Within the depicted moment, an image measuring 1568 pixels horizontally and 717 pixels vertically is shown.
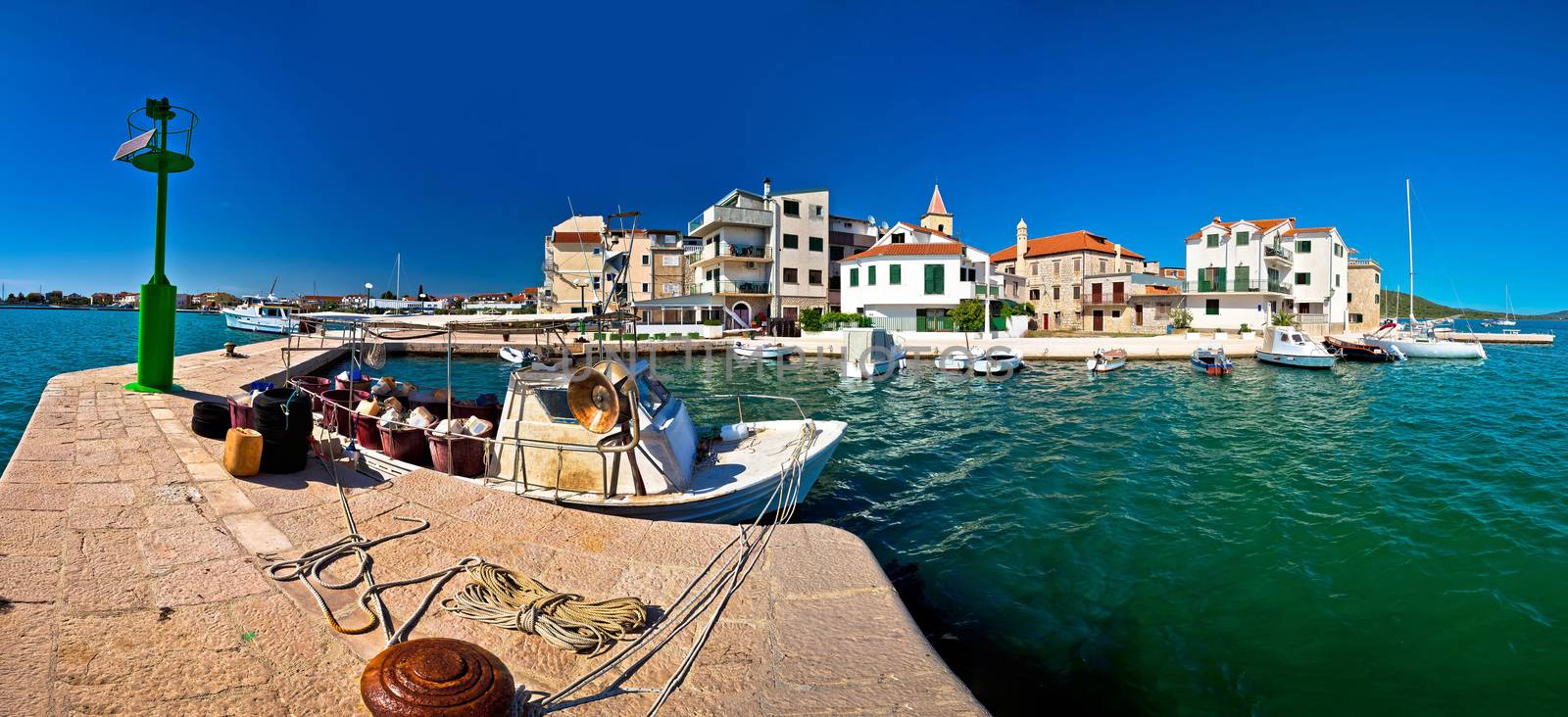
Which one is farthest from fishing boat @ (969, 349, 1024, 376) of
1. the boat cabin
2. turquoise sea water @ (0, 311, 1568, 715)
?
the boat cabin

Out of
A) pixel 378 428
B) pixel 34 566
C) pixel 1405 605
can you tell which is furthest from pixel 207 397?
pixel 1405 605

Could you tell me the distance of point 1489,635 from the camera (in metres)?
6.32

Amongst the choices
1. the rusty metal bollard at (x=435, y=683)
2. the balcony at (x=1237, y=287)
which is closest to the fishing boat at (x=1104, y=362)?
the balcony at (x=1237, y=287)

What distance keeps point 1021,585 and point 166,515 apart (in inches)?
331

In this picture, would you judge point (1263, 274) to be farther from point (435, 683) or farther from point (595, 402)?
point (435, 683)

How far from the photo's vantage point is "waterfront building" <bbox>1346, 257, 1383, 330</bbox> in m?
62.1

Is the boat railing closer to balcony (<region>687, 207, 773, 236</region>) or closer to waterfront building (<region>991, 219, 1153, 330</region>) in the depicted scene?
balcony (<region>687, 207, 773, 236</region>)

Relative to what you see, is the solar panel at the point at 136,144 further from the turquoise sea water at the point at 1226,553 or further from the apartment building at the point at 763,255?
the apartment building at the point at 763,255

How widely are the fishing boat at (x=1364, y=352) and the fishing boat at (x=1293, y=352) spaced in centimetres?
613

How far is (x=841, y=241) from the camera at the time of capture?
60.1 m

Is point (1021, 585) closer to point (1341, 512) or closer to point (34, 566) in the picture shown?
point (1341, 512)

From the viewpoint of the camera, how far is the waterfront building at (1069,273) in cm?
5894

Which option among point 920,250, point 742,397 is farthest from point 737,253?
point 742,397

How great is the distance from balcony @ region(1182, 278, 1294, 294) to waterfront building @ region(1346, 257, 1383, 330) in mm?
13096
